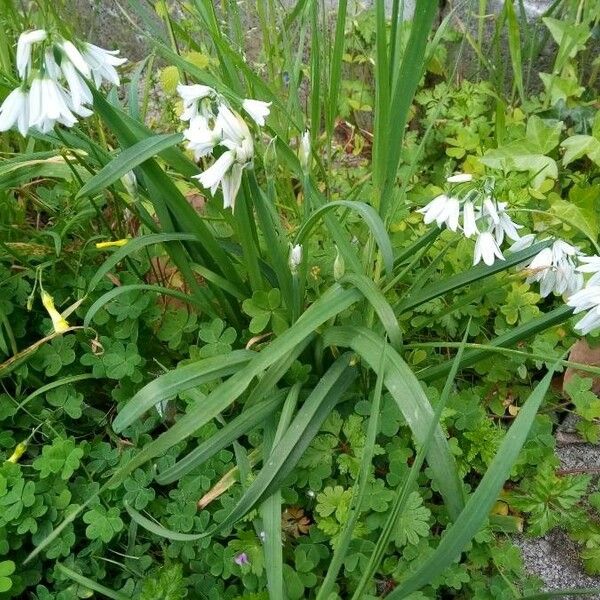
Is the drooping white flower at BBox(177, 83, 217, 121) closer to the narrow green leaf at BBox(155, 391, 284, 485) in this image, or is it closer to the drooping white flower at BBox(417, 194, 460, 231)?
the drooping white flower at BBox(417, 194, 460, 231)

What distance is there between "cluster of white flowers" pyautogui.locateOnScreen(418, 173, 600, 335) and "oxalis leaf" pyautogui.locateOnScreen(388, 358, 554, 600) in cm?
29

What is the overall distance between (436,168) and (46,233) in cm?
135

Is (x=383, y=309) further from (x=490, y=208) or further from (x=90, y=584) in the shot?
(x=90, y=584)

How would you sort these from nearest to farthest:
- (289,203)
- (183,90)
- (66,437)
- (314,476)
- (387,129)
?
(183,90)
(387,129)
(314,476)
(66,437)
(289,203)

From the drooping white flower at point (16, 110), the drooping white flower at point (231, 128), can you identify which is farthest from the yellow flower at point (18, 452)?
the drooping white flower at point (231, 128)

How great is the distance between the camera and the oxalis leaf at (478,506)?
107cm

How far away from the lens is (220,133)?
1249 mm

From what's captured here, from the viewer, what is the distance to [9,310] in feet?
5.93

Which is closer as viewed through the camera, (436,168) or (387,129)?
(387,129)

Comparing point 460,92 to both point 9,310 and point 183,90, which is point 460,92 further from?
point 9,310

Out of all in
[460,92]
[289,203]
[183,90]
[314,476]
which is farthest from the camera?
[460,92]

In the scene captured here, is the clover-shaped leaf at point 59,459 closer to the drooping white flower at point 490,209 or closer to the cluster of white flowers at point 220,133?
the cluster of white flowers at point 220,133

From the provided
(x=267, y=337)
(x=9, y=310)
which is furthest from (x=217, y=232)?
(x=9, y=310)

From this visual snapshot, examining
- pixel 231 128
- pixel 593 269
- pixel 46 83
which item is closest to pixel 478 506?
pixel 593 269
